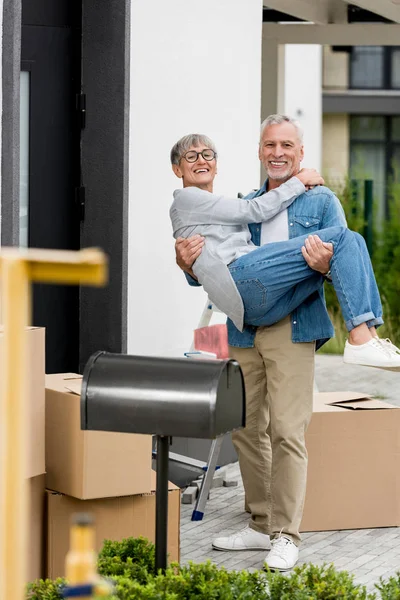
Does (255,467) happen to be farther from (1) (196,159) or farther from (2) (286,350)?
(1) (196,159)

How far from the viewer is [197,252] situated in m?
3.91

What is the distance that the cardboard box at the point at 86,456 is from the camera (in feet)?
11.0

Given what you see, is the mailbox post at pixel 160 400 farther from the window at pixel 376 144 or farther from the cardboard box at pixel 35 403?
the window at pixel 376 144

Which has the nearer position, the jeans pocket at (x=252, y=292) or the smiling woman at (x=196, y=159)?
the jeans pocket at (x=252, y=292)

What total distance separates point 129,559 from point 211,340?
2775 millimetres

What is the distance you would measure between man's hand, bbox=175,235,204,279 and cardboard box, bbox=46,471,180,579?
0.85m

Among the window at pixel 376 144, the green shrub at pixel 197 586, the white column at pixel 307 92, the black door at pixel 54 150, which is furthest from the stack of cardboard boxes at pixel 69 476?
the window at pixel 376 144

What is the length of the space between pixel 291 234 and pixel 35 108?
186cm

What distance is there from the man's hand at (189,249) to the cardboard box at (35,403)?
0.80 meters

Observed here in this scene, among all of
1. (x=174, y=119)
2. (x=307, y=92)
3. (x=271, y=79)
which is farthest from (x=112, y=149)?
(x=307, y=92)

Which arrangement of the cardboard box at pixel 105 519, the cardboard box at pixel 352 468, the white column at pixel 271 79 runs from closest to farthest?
the cardboard box at pixel 105 519 → the cardboard box at pixel 352 468 → the white column at pixel 271 79

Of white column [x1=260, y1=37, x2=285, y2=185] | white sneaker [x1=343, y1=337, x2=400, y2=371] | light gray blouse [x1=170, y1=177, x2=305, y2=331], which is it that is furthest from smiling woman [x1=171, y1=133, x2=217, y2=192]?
white column [x1=260, y1=37, x2=285, y2=185]

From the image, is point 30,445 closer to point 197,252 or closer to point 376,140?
point 197,252

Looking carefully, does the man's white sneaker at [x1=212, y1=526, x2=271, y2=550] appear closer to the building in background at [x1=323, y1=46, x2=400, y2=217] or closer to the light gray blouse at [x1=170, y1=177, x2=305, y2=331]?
the light gray blouse at [x1=170, y1=177, x2=305, y2=331]
